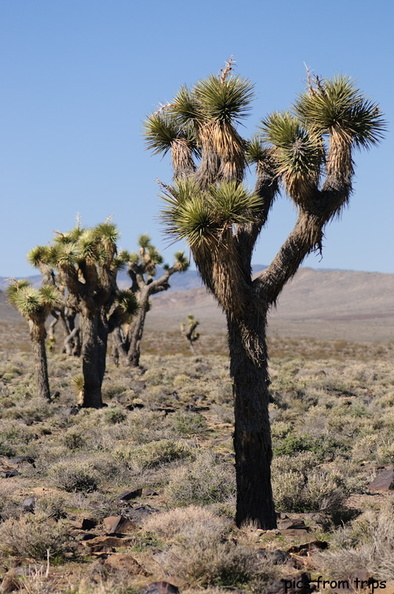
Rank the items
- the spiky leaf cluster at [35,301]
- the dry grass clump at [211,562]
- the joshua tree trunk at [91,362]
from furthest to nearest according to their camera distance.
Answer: the spiky leaf cluster at [35,301], the joshua tree trunk at [91,362], the dry grass clump at [211,562]

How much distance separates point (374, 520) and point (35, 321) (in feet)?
47.0

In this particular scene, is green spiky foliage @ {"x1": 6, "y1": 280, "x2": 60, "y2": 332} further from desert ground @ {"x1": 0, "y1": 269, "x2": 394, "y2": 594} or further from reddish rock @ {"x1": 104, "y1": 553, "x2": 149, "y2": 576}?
reddish rock @ {"x1": 104, "y1": 553, "x2": 149, "y2": 576}

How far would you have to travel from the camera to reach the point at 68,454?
500 inches

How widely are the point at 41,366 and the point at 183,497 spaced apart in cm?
1202

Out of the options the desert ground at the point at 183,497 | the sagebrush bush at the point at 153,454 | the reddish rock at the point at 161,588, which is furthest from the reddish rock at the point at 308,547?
the sagebrush bush at the point at 153,454

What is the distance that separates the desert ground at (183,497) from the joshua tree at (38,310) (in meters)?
0.78

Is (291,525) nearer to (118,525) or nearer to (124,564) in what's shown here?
(118,525)

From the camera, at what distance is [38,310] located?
64.6 ft

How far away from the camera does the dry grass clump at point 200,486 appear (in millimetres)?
9484

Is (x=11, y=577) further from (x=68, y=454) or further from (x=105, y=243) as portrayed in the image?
(x=105, y=243)

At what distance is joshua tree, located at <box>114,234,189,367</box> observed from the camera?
28469 millimetres

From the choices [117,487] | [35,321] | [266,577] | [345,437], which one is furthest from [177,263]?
[266,577]

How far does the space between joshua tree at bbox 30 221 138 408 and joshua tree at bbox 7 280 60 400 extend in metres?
0.68

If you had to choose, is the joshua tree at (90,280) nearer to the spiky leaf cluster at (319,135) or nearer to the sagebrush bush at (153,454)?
the sagebrush bush at (153,454)
